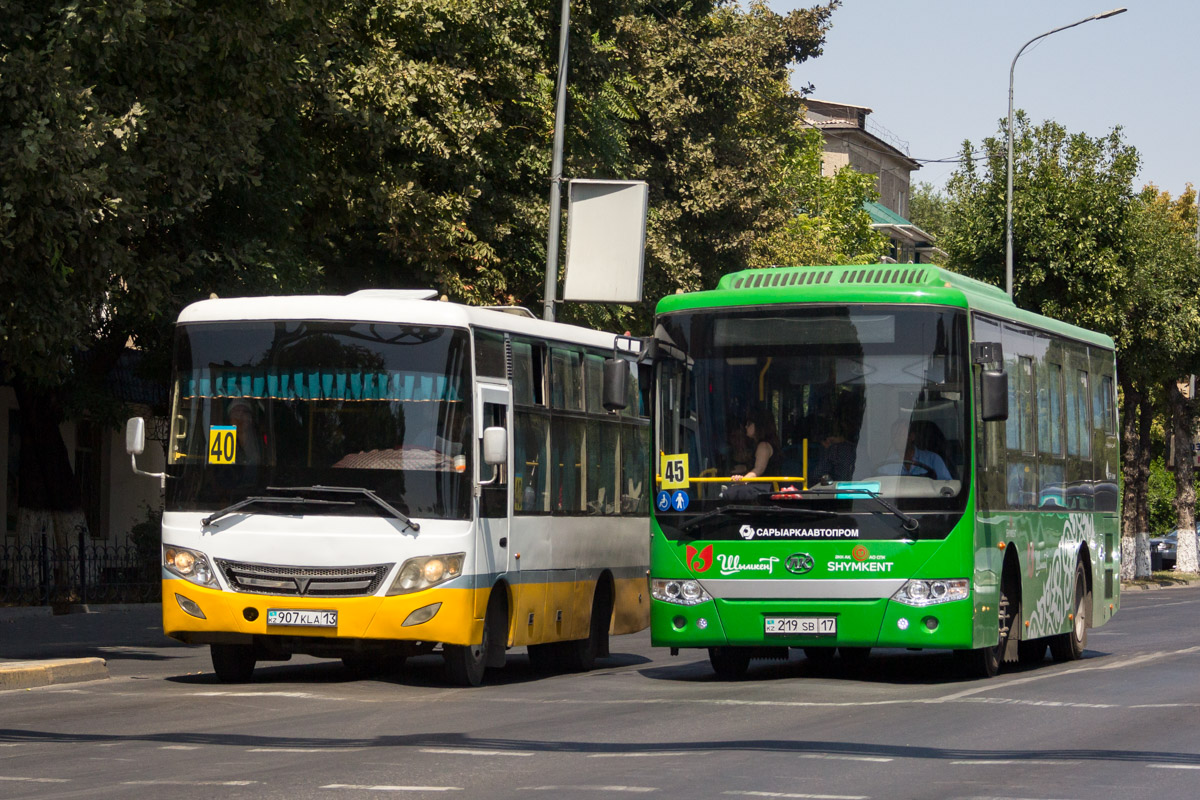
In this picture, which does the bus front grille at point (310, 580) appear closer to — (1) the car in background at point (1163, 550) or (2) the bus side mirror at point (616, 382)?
(2) the bus side mirror at point (616, 382)

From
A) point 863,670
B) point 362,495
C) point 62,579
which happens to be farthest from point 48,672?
point 62,579

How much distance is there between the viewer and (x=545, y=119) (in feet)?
103

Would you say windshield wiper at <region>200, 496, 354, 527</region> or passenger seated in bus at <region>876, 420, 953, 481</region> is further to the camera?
passenger seated in bus at <region>876, 420, 953, 481</region>

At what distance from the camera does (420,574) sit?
14766 millimetres

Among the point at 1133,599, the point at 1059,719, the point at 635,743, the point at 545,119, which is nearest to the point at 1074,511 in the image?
the point at 1059,719

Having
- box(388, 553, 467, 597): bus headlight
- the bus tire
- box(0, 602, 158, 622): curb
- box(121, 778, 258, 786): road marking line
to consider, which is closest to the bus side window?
the bus tire

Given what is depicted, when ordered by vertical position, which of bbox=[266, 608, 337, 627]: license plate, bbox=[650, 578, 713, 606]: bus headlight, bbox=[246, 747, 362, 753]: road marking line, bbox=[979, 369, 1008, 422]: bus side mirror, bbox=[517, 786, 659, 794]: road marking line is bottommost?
bbox=[517, 786, 659, 794]: road marking line

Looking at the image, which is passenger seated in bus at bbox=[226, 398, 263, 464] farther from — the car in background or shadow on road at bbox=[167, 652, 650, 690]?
the car in background

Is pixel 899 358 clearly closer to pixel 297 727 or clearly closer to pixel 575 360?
pixel 575 360

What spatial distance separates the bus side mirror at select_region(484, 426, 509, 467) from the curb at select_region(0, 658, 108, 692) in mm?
4186

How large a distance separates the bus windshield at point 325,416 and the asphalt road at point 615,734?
1.61 m

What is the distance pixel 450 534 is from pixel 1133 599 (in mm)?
28461

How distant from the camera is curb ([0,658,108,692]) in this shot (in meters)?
15.4

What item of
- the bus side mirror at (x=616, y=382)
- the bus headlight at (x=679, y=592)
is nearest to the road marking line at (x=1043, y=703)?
the bus headlight at (x=679, y=592)
